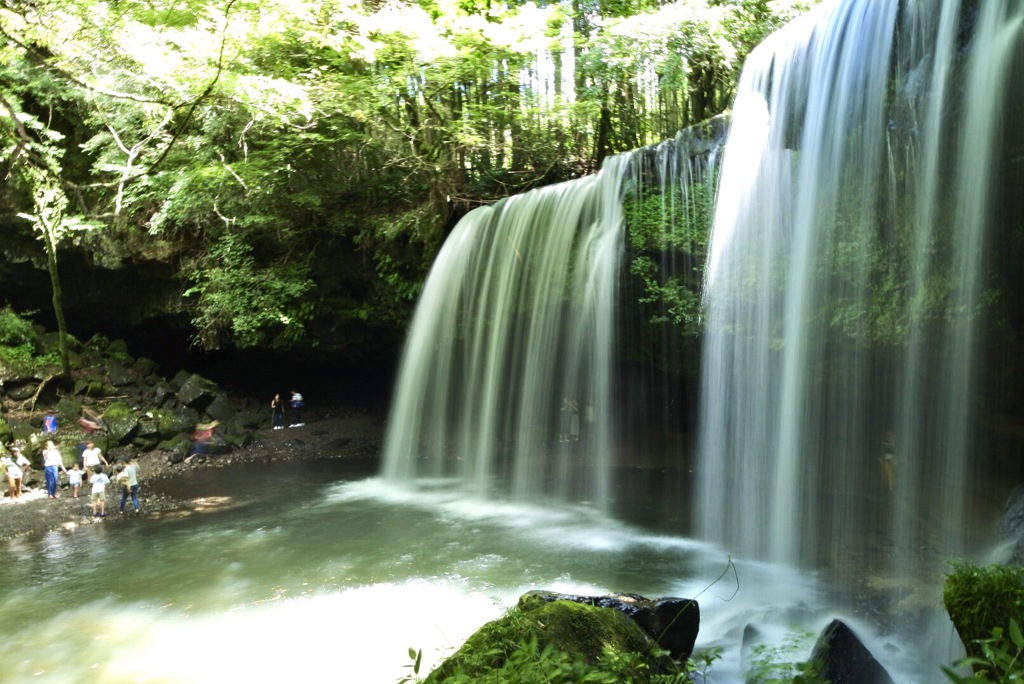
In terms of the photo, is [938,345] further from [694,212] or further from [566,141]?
[566,141]

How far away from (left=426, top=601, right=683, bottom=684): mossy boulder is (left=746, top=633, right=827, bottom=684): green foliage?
3.10 ft

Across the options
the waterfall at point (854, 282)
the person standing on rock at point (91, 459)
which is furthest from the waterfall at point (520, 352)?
the person standing on rock at point (91, 459)

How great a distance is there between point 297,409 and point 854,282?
14799 mm

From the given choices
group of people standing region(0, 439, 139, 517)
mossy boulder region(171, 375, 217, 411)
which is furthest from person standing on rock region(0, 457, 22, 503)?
mossy boulder region(171, 375, 217, 411)

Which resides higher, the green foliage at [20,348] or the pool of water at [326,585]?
the green foliage at [20,348]

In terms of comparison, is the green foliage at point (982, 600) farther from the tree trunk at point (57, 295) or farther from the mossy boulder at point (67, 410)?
the mossy boulder at point (67, 410)

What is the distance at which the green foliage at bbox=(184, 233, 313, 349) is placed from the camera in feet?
48.8

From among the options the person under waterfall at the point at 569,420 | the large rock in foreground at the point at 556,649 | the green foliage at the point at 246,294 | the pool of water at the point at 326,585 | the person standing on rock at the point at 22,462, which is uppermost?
the green foliage at the point at 246,294

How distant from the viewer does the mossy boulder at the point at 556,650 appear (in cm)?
360

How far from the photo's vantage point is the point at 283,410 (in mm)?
19094

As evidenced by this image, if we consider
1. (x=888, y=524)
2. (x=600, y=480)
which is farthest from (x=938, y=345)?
(x=600, y=480)

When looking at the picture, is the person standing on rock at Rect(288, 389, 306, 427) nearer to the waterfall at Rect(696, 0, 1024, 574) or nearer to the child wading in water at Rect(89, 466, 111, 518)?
the child wading in water at Rect(89, 466, 111, 518)

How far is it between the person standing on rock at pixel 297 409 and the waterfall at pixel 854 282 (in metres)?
12.1

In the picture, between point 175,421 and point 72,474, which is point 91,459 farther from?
point 175,421
